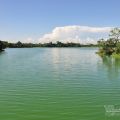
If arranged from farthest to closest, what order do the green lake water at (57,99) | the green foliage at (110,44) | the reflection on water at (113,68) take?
the green foliage at (110,44) → the reflection on water at (113,68) → the green lake water at (57,99)

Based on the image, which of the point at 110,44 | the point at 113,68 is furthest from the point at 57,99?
the point at 110,44

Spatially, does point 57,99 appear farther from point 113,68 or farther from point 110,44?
point 110,44

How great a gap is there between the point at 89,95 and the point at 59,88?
411cm

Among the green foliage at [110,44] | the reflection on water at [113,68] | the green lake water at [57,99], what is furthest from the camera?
the green foliage at [110,44]

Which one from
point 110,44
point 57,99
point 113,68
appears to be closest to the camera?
point 57,99

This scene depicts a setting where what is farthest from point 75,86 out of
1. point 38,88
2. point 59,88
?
point 38,88

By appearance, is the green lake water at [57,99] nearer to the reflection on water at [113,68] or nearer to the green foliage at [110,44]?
the reflection on water at [113,68]

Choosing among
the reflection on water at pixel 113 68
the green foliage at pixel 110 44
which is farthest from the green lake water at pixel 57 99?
the green foliage at pixel 110 44

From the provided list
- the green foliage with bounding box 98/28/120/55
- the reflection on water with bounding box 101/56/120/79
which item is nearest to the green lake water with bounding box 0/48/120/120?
the reflection on water with bounding box 101/56/120/79

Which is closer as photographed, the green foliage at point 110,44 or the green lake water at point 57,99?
the green lake water at point 57,99

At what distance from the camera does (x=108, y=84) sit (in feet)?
95.1

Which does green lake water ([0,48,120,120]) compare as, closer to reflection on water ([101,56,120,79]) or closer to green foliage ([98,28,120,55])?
reflection on water ([101,56,120,79])

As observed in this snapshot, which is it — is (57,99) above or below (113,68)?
above

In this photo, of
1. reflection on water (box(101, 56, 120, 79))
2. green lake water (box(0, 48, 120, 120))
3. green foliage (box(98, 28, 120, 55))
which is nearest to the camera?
green lake water (box(0, 48, 120, 120))
